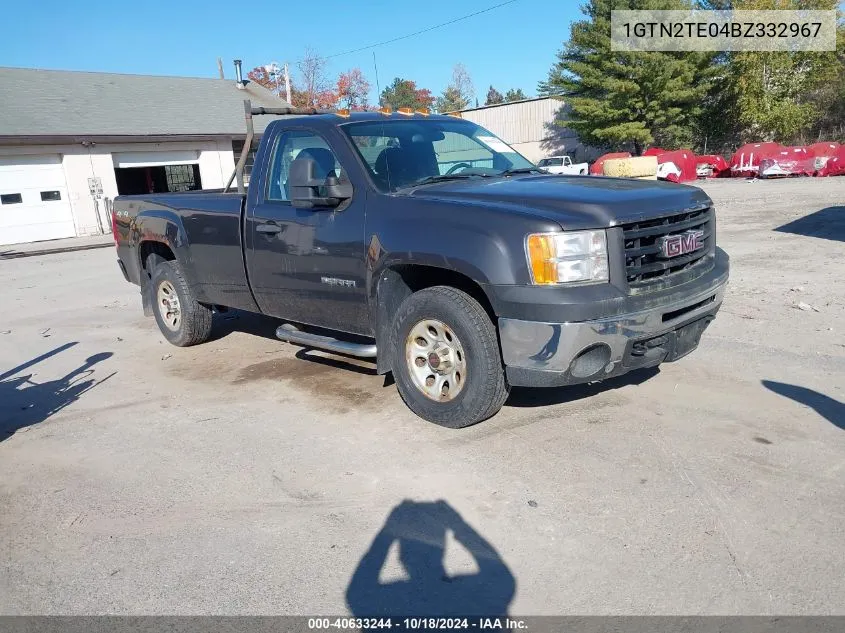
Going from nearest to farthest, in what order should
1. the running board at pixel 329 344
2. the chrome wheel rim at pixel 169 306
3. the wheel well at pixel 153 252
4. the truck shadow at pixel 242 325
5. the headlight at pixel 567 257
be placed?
1. the headlight at pixel 567 257
2. the running board at pixel 329 344
3. the chrome wheel rim at pixel 169 306
4. the wheel well at pixel 153 252
5. the truck shadow at pixel 242 325

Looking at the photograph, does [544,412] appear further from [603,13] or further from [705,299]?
[603,13]

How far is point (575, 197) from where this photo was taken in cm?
403

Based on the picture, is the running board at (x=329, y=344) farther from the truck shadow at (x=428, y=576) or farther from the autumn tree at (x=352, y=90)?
the autumn tree at (x=352, y=90)

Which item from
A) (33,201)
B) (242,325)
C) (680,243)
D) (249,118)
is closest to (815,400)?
(680,243)

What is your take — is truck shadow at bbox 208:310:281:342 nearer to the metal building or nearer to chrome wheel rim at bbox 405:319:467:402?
chrome wheel rim at bbox 405:319:467:402

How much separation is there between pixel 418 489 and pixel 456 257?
1338 mm

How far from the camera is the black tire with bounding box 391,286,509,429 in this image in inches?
159

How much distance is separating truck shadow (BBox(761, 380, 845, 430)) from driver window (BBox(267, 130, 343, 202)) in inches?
139

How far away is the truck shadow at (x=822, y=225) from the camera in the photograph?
11.4 meters

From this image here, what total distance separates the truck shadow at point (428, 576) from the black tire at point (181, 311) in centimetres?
393

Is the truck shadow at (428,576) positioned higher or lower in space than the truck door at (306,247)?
lower

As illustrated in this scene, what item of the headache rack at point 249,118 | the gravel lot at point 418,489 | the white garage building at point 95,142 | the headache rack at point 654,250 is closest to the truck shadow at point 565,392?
the gravel lot at point 418,489

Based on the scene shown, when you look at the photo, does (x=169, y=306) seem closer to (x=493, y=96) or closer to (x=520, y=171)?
(x=520, y=171)

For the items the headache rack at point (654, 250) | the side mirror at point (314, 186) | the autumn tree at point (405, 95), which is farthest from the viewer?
the autumn tree at point (405, 95)
